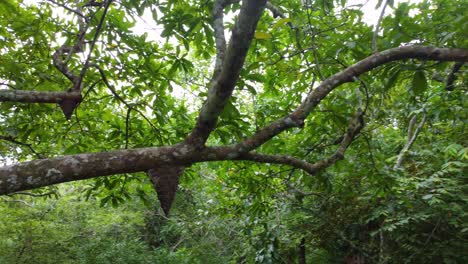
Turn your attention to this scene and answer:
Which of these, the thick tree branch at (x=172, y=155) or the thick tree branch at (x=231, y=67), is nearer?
the thick tree branch at (x=231, y=67)

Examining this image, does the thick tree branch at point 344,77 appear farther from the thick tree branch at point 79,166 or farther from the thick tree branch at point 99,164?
the thick tree branch at point 79,166

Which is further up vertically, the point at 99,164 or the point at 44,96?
the point at 44,96

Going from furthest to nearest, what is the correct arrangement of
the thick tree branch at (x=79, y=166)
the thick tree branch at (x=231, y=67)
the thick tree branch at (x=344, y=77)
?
the thick tree branch at (x=344, y=77) < the thick tree branch at (x=79, y=166) < the thick tree branch at (x=231, y=67)

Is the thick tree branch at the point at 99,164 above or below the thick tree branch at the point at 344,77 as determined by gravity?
below

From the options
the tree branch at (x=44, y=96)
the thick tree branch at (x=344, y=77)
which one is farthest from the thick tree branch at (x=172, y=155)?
the tree branch at (x=44, y=96)

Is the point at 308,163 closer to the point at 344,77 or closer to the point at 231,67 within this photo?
the point at 344,77

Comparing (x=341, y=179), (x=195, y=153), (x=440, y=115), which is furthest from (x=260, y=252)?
(x=195, y=153)

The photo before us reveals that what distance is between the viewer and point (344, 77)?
6.39 feet

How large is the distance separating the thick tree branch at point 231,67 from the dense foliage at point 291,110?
352 millimetres

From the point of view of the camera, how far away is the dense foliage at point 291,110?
2449 millimetres

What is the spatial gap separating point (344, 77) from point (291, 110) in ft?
3.13

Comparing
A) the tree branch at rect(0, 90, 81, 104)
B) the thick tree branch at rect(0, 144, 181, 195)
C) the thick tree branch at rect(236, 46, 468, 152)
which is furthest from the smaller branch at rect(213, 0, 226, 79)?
the tree branch at rect(0, 90, 81, 104)

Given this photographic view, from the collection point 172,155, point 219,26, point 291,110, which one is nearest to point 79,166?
point 172,155

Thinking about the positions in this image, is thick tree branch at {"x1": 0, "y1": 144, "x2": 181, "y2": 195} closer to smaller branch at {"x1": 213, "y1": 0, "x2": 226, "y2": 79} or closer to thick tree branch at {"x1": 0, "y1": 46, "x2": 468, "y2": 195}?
thick tree branch at {"x1": 0, "y1": 46, "x2": 468, "y2": 195}
